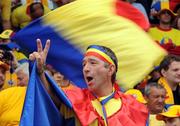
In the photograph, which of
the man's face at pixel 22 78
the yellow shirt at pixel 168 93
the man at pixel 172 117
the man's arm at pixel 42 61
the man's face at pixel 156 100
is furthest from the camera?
the yellow shirt at pixel 168 93

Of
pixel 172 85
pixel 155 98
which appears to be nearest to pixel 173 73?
pixel 172 85

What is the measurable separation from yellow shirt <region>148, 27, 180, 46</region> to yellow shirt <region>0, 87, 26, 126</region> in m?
3.79

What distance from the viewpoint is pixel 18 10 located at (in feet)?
37.4

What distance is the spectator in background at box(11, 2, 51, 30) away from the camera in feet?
36.6

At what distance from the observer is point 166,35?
37.2ft

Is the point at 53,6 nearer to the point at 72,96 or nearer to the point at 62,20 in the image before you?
the point at 62,20

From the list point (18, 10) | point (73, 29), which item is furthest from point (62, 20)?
point (18, 10)

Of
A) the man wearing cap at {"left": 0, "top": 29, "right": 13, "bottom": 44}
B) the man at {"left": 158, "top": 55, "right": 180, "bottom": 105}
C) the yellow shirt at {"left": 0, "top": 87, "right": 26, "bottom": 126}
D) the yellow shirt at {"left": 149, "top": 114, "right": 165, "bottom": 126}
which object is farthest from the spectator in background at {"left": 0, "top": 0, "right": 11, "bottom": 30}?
the yellow shirt at {"left": 149, "top": 114, "right": 165, "bottom": 126}

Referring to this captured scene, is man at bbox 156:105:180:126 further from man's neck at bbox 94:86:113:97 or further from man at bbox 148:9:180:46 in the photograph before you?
man at bbox 148:9:180:46

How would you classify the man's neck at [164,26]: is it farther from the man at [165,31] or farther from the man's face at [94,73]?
the man's face at [94,73]

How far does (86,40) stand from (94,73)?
0.81m

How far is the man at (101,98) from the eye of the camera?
6180 millimetres

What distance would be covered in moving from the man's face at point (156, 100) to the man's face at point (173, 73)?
0.69 meters

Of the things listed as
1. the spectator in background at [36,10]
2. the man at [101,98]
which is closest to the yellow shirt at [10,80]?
the spectator in background at [36,10]
